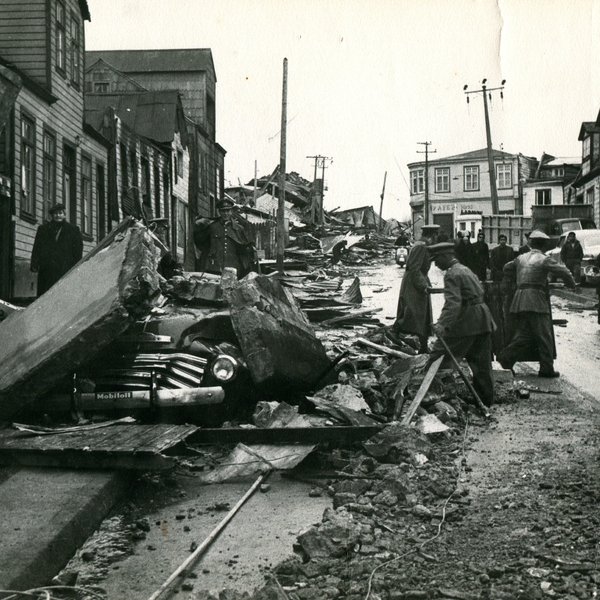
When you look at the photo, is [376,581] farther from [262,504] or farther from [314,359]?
[314,359]

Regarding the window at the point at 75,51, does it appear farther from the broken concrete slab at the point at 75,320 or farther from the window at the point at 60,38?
the broken concrete slab at the point at 75,320

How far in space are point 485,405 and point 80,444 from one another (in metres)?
4.55

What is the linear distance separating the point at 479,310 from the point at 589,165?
135 ft

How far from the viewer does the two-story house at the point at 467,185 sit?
79375 mm

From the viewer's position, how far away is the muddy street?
3.82 metres

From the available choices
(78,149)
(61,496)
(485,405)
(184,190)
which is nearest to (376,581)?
(61,496)

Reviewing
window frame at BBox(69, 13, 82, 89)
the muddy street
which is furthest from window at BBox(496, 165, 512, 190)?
the muddy street

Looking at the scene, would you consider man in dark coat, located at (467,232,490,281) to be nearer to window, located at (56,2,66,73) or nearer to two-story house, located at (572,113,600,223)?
window, located at (56,2,66,73)

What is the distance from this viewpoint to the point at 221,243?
49.8 feet

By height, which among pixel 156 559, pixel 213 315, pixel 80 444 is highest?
pixel 213 315

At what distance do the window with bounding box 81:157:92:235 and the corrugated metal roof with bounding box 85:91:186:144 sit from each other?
9.69m

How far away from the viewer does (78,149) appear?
21.2 meters

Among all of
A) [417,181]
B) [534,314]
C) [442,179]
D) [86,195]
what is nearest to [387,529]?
[534,314]

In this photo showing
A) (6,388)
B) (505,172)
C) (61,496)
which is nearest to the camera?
(61,496)
